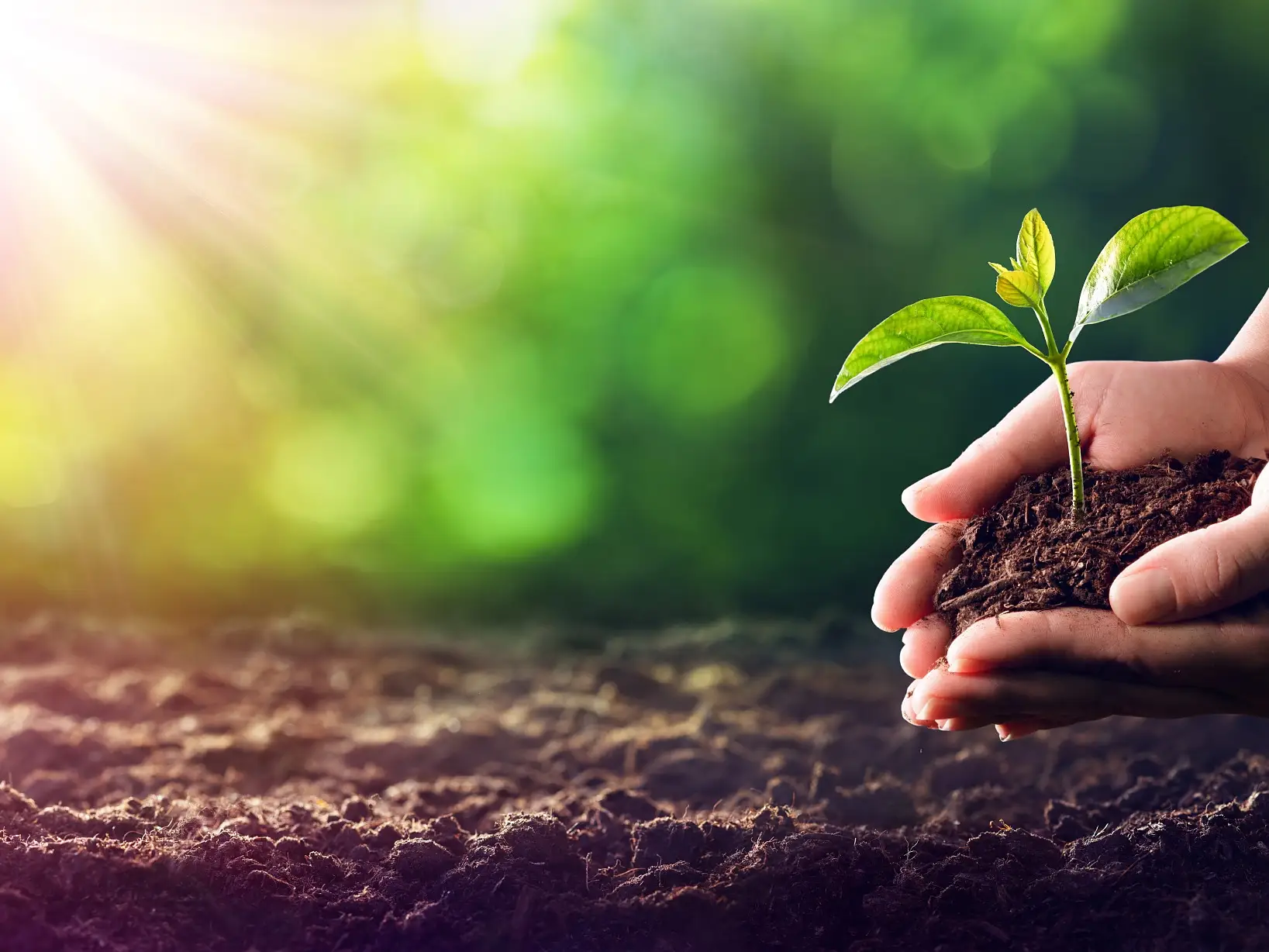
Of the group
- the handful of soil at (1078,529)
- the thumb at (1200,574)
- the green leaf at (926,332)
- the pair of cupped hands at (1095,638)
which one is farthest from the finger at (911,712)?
the green leaf at (926,332)

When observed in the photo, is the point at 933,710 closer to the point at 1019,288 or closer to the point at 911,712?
the point at 911,712

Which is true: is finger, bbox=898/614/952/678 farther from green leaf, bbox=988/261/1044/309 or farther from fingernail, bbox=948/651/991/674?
green leaf, bbox=988/261/1044/309

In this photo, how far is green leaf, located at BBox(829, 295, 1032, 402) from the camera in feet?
3.78

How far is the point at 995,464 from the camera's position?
53.8 inches

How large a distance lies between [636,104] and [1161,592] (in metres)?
2.17

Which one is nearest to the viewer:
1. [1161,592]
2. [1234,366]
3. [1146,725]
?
[1161,592]

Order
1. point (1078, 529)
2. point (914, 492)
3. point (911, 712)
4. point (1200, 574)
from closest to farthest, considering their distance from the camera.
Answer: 1. point (1200, 574)
2. point (911, 712)
3. point (1078, 529)
4. point (914, 492)

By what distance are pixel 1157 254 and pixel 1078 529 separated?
34cm

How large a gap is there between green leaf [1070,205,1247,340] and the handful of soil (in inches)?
9.7

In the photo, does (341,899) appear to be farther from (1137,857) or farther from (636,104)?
(636,104)

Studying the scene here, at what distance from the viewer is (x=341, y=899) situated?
1008 millimetres

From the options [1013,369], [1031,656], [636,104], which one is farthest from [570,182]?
[1031,656]

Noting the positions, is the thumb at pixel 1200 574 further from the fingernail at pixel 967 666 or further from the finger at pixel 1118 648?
the fingernail at pixel 967 666

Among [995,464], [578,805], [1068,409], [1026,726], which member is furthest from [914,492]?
[578,805]
